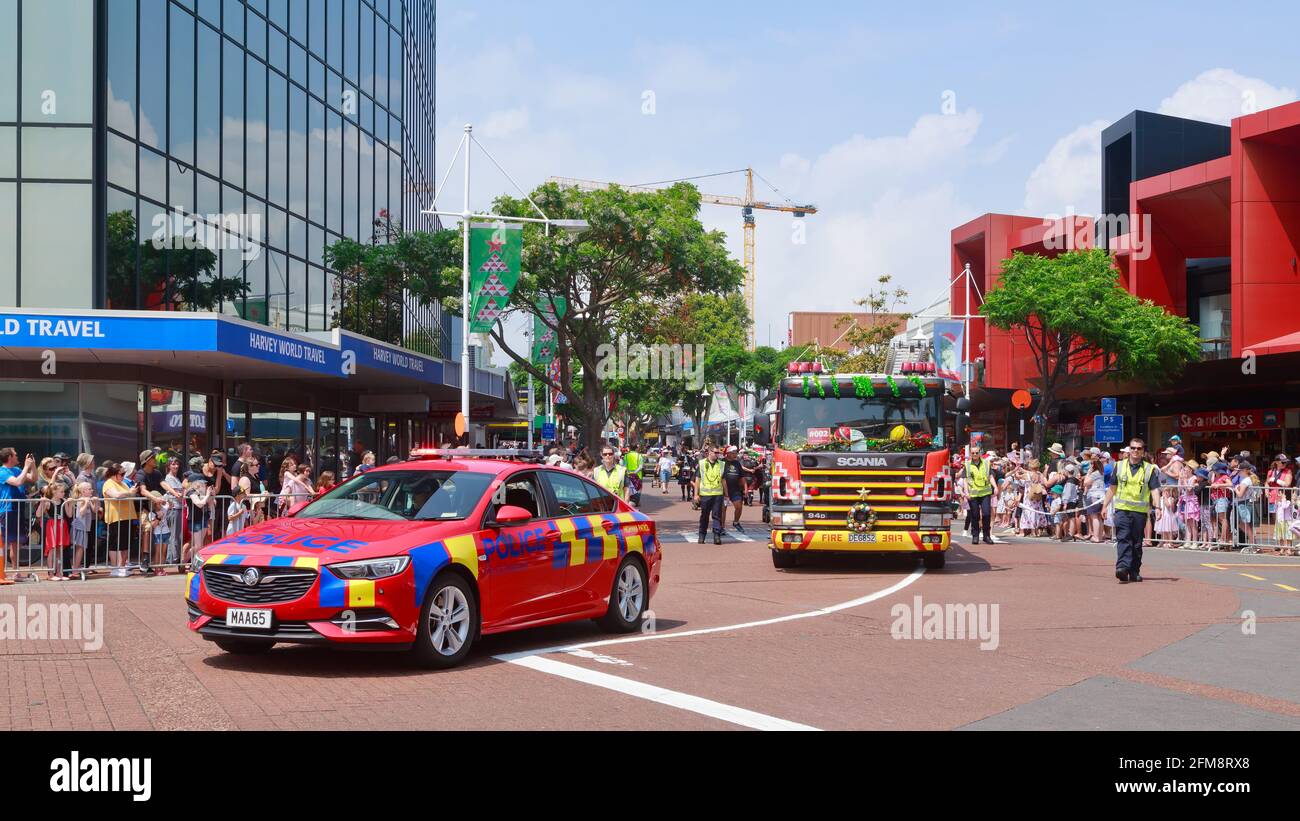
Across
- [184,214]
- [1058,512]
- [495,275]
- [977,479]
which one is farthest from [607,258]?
[1058,512]

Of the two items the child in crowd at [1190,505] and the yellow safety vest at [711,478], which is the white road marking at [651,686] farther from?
the child in crowd at [1190,505]

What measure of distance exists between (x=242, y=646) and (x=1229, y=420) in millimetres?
39117

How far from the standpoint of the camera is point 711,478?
23.6m

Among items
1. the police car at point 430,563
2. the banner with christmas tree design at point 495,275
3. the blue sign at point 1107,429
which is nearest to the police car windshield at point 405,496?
the police car at point 430,563

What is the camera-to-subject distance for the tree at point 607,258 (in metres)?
29.4

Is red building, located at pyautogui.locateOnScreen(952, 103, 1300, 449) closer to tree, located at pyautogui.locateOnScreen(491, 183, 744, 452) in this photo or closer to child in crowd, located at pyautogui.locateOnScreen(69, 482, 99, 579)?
tree, located at pyautogui.locateOnScreen(491, 183, 744, 452)

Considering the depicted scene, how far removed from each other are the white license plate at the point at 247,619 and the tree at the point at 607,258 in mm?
20481

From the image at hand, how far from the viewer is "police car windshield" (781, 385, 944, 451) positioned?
1823cm

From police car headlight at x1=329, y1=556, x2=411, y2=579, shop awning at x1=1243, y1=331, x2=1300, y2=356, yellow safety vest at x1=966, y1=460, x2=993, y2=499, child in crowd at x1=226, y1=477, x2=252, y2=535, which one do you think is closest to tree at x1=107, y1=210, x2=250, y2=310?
child in crowd at x1=226, y1=477, x2=252, y2=535

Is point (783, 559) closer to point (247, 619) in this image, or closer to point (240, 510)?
point (240, 510)
